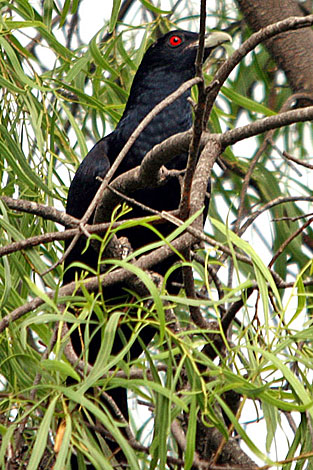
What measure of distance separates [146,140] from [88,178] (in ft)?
0.87

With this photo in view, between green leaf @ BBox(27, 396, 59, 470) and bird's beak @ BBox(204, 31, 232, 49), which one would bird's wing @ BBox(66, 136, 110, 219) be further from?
green leaf @ BBox(27, 396, 59, 470)

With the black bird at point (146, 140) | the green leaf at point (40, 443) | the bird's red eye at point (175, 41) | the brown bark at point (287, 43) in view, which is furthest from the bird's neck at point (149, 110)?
the green leaf at point (40, 443)

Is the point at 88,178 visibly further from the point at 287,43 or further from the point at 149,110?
the point at 287,43

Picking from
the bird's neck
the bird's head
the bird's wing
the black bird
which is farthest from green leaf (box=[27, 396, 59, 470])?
the bird's head

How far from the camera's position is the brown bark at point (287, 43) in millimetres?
→ 2975

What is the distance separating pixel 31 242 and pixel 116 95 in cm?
143

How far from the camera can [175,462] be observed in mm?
1488

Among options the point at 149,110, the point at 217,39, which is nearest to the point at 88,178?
the point at 149,110

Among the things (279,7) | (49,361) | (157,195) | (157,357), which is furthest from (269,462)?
(279,7)

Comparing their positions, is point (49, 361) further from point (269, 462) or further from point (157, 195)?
point (157, 195)

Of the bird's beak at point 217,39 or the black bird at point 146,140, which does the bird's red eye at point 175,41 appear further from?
the bird's beak at point 217,39

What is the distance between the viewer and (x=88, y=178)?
2.66 meters

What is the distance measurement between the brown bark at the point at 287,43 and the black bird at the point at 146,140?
0.15 metres

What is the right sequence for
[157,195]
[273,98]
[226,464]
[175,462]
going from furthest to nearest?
[273,98]
[157,195]
[226,464]
[175,462]
